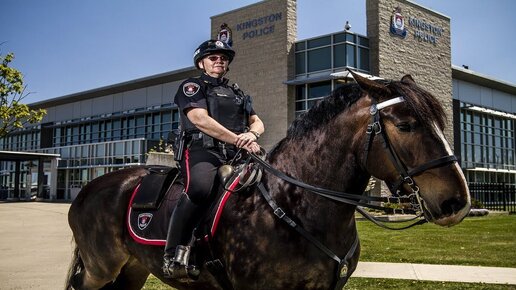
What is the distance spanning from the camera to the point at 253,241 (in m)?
3.59

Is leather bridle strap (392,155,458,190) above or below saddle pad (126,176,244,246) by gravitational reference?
above

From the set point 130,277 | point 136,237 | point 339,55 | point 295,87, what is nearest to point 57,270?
point 130,277

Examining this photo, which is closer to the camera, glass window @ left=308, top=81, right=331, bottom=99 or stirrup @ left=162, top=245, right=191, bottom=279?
stirrup @ left=162, top=245, right=191, bottom=279

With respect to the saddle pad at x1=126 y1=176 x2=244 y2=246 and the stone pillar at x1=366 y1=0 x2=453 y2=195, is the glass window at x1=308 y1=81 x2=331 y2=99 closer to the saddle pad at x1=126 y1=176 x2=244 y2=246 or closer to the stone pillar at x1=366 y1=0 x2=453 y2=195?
the stone pillar at x1=366 y1=0 x2=453 y2=195

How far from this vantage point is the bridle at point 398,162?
10.2 feet

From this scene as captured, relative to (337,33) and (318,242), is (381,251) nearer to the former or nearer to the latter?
(318,242)

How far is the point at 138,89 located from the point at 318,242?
45.6 meters

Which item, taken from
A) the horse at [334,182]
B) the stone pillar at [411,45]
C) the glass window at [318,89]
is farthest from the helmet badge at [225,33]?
the horse at [334,182]

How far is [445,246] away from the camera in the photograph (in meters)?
13.5

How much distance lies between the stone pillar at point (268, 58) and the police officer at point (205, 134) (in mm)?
27436

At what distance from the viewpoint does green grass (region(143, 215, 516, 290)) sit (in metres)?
8.25

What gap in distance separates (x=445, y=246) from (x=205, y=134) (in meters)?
11.4

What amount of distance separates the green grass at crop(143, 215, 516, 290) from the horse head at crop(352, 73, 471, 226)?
16.9ft

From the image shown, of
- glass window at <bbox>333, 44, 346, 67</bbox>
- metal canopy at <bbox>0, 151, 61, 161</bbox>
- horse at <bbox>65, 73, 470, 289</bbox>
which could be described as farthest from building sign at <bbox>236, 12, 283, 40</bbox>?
horse at <bbox>65, 73, 470, 289</bbox>
